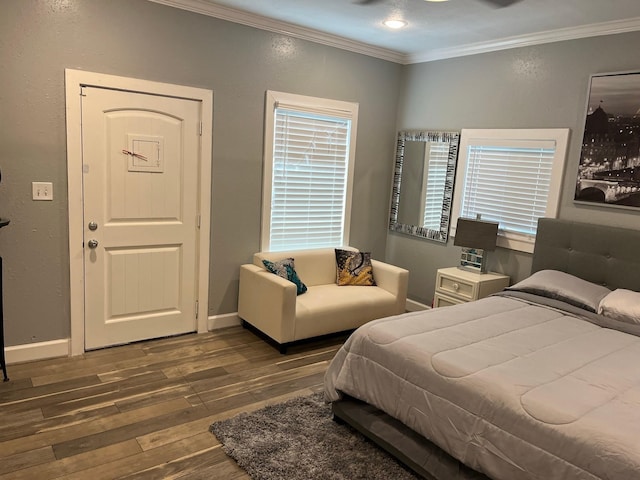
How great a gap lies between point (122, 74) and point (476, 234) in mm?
3064

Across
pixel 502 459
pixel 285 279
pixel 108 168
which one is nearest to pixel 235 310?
pixel 285 279

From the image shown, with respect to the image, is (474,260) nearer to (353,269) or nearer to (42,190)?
(353,269)

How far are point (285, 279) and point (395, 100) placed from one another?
2384 mm

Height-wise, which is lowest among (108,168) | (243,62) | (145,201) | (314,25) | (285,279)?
(285,279)

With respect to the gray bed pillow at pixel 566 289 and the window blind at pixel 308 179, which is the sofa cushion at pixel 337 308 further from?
the gray bed pillow at pixel 566 289

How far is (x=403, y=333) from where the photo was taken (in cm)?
256

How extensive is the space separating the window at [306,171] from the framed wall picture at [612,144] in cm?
205

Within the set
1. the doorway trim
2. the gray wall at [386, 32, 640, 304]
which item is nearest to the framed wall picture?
the gray wall at [386, 32, 640, 304]

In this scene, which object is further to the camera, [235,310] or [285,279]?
[235,310]

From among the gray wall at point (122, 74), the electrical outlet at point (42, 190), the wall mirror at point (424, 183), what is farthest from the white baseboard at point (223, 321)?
the wall mirror at point (424, 183)

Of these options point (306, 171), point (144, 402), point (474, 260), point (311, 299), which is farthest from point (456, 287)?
point (144, 402)

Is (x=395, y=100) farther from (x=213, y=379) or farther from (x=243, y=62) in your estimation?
(x=213, y=379)

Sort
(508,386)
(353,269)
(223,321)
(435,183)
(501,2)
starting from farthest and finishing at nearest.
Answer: (435,183)
(353,269)
(223,321)
(501,2)
(508,386)

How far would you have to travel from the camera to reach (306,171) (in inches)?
176
